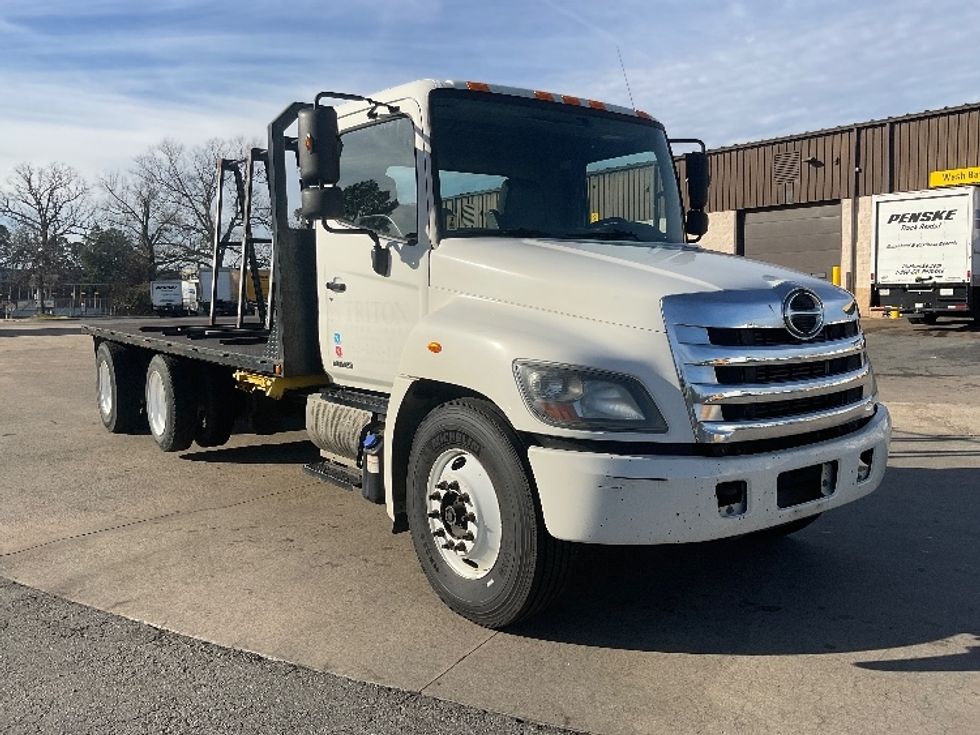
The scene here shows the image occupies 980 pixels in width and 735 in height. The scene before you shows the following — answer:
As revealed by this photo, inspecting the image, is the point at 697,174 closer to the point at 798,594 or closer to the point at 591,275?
the point at 591,275

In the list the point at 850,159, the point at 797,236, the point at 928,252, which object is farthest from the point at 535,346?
the point at 797,236

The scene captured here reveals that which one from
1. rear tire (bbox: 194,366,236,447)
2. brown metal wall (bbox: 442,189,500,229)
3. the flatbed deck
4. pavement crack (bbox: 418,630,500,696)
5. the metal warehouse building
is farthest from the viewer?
the metal warehouse building

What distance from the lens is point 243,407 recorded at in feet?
24.7

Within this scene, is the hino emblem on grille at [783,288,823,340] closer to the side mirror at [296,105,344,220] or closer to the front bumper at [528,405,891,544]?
the front bumper at [528,405,891,544]

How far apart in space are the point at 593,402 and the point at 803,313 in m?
1.09

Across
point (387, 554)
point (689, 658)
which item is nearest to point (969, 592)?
point (689, 658)

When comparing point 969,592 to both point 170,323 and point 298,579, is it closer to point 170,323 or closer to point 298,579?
point 298,579

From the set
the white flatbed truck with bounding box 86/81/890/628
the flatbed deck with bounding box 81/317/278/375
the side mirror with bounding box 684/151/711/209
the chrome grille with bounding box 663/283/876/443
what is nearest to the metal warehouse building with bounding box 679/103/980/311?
the side mirror with bounding box 684/151/711/209

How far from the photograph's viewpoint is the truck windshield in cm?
458

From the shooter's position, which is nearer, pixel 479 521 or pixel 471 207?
pixel 479 521

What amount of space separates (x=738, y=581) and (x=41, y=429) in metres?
7.94

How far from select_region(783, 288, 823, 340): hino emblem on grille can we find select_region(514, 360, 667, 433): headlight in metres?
0.80

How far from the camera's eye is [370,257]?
16.1 feet

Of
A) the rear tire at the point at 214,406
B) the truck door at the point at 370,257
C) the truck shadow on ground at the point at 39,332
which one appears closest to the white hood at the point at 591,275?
the truck door at the point at 370,257
